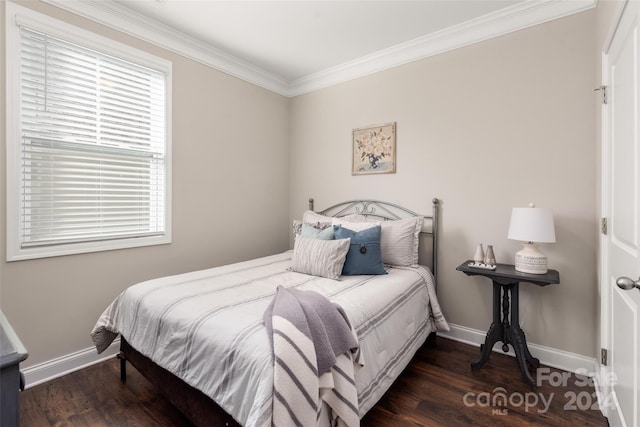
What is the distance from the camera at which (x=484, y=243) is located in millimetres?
2521

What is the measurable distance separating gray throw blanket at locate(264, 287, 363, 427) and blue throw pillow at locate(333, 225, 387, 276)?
0.85 metres

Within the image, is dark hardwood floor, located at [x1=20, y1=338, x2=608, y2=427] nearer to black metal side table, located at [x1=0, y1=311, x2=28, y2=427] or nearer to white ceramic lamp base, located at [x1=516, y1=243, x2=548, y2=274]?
white ceramic lamp base, located at [x1=516, y1=243, x2=548, y2=274]

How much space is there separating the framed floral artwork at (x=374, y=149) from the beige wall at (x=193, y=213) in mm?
1071

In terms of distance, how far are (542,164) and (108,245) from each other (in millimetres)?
3438

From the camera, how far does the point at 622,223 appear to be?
56.3 inches

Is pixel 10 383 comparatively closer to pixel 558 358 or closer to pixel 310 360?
pixel 310 360

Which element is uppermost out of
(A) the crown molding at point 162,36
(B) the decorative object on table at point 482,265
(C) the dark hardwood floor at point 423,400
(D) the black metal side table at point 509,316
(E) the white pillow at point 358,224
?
(A) the crown molding at point 162,36

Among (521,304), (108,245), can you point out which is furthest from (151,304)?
(521,304)

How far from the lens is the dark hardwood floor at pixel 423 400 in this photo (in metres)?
1.68

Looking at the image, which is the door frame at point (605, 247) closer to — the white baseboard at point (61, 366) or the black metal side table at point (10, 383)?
the black metal side table at point (10, 383)

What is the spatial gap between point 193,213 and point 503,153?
2.82 metres

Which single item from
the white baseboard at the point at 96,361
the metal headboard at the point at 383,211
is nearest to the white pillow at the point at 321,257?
the metal headboard at the point at 383,211

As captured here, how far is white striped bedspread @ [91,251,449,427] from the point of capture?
48.1 inches

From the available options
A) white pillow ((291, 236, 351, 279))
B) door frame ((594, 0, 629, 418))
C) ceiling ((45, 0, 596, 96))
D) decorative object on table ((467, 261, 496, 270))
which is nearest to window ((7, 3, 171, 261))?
ceiling ((45, 0, 596, 96))
